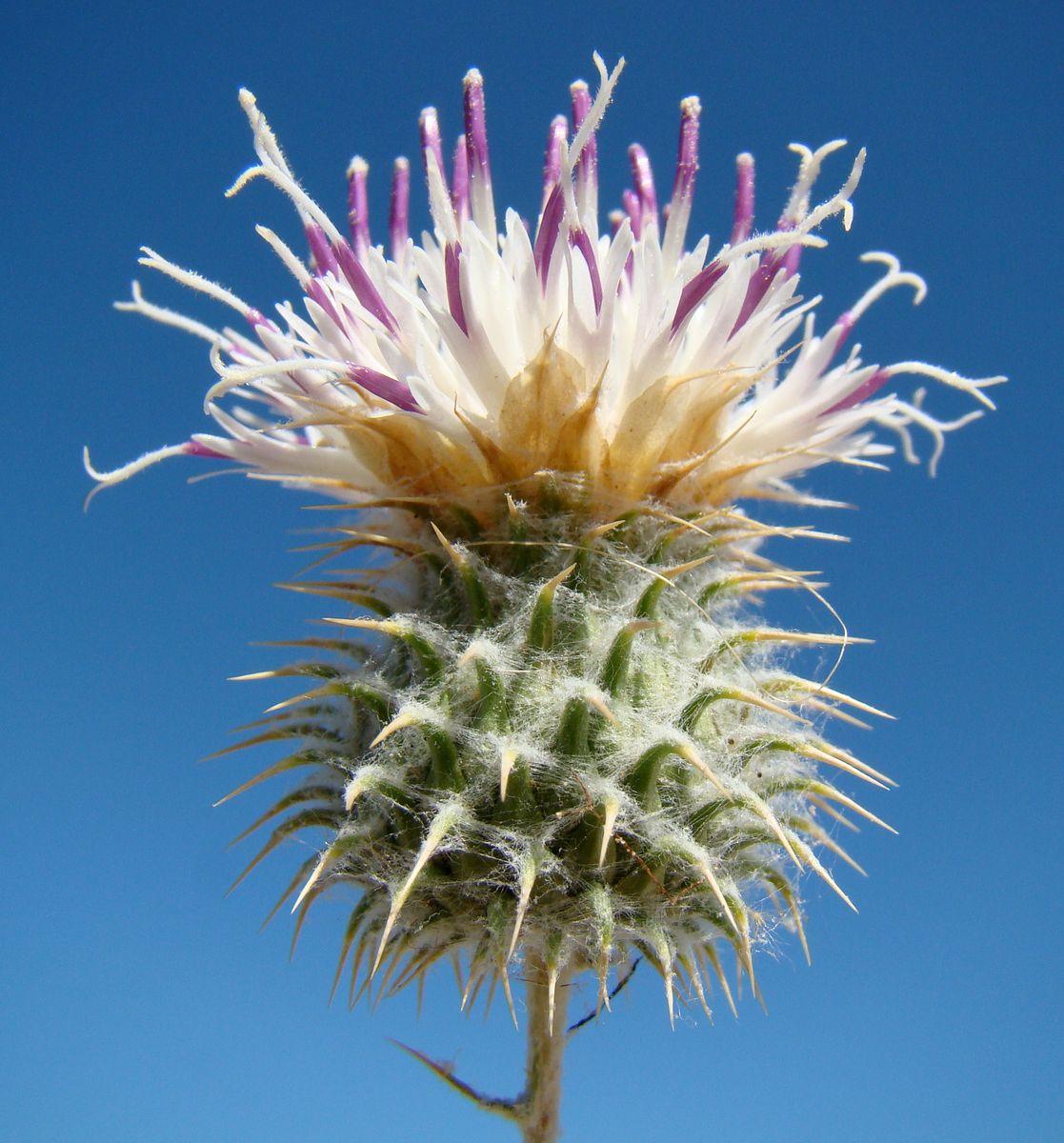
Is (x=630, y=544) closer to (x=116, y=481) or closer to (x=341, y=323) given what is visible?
(x=341, y=323)

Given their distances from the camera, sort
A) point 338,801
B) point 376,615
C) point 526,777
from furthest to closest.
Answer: point 376,615, point 338,801, point 526,777

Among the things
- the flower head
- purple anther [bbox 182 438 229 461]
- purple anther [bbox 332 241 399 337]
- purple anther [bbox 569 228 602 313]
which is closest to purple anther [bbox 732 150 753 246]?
the flower head

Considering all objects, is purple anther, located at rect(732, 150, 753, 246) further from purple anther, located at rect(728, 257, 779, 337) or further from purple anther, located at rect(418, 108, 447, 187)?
purple anther, located at rect(418, 108, 447, 187)

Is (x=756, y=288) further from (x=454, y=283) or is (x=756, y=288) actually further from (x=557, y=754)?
(x=557, y=754)

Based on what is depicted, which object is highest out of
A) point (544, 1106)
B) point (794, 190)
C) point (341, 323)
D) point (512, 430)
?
point (794, 190)

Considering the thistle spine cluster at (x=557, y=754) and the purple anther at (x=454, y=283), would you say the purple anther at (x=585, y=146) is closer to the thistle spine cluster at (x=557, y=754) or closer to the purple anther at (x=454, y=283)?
the purple anther at (x=454, y=283)

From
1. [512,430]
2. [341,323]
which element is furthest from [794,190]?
[341,323]

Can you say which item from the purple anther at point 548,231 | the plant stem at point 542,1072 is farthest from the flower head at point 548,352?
the plant stem at point 542,1072
